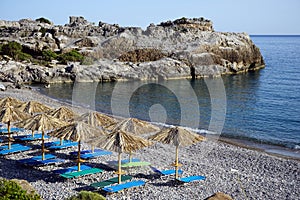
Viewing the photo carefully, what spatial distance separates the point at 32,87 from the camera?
44.7 metres

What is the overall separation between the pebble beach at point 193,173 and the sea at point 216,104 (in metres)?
4.57

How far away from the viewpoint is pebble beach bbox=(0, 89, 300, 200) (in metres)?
13.2

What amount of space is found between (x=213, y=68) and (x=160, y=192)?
1998 inches

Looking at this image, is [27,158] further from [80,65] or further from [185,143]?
[80,65]

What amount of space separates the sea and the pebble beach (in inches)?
180

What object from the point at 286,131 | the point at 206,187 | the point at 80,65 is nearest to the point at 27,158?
the point at 206,187

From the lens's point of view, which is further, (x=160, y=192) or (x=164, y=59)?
(x=164, y=59)

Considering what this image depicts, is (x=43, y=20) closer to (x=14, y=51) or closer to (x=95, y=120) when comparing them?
(x=14, y=51)

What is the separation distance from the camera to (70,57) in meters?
56.1

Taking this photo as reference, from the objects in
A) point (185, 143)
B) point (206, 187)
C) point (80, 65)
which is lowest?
point (206, 187)

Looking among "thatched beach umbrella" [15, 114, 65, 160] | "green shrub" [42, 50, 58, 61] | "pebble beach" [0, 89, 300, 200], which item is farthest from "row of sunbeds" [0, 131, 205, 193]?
"green shrub" [42, 50, 58, 61]

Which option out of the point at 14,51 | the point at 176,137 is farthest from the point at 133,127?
the point at 14,51

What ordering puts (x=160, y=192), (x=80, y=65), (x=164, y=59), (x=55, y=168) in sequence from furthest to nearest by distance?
1. (x=164, y=59)
2. (x=80, y=65)
3. (x=55, y=168)
4. (x=160, y=192)

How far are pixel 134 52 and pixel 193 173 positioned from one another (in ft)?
163
